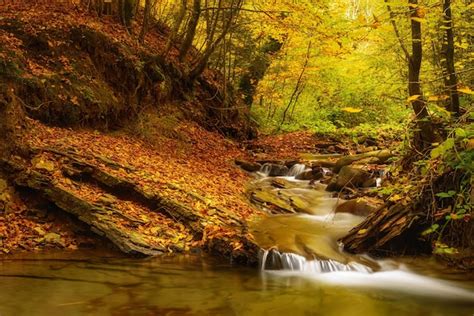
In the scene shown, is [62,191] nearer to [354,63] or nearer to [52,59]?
[52,59]

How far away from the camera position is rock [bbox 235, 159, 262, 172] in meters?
13.0

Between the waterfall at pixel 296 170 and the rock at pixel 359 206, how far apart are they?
13.3 ft

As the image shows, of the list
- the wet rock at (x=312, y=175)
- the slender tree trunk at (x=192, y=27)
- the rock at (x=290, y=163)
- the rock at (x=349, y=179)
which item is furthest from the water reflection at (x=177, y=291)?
the slender tree trunk at (x=192, y=27)

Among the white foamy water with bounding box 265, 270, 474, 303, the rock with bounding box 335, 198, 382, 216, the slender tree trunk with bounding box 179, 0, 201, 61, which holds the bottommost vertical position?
the white foamy water with bounding box 265, 270, 474, 303

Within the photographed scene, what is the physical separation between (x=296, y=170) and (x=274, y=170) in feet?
2.26

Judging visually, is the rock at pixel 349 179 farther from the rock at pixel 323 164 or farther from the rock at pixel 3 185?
the rock at pixel 3 185

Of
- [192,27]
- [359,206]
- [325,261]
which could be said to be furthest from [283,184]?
[192,27]

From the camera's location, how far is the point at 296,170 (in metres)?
13.5

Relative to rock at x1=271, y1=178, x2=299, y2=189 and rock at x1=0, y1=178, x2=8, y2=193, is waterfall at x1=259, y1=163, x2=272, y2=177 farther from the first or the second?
rock at x1=0, y1=178, x2=8, y2=193

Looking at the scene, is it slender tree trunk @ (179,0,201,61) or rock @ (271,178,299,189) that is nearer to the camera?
rock @ (271,178,299,189)

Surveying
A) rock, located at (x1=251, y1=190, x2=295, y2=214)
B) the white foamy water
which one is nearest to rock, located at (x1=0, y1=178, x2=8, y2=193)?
the white foamy water

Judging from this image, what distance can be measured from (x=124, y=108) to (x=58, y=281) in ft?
22.4

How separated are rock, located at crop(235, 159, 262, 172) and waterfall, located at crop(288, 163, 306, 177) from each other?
1022mm

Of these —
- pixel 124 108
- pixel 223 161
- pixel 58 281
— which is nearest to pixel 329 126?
pixel 223 161
